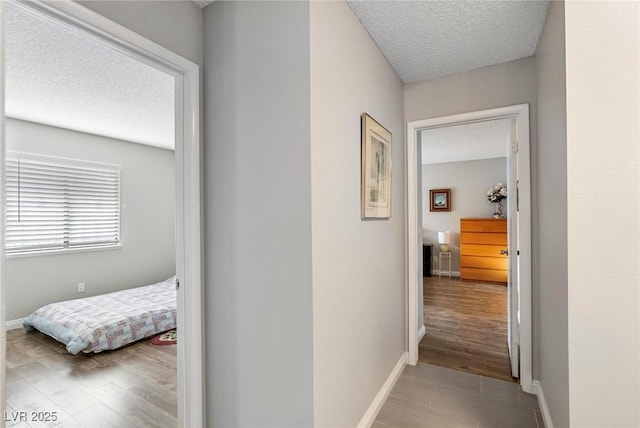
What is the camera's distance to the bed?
2814mm

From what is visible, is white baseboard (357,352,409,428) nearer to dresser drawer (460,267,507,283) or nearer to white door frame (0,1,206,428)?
white door frame (0,1,206,428)

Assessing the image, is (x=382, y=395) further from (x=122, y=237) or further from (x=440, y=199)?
(x=440, y=199)

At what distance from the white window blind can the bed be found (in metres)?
0.93

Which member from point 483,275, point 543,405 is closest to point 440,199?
point 483,275

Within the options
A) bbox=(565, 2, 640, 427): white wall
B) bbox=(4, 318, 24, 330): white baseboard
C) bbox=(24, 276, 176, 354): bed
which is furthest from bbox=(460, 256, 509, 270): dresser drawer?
bbox=(4, 318, 24, 330): white baseboard

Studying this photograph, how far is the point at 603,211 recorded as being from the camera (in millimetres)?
1196

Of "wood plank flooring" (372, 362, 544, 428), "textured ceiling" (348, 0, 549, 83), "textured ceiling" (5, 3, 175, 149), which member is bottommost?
"wood plank flooring" (372, 362, 544, 428)

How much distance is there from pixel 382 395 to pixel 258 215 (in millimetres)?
1540

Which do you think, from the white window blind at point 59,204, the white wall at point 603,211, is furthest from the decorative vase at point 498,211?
the white window blind at point 59,204

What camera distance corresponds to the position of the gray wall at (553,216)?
1.34m

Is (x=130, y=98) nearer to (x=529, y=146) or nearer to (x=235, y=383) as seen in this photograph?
(x=235, y=383)

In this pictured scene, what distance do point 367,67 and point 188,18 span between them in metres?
1.04

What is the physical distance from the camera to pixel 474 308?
412cm

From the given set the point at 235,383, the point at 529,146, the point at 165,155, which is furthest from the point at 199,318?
the point at 165,155
